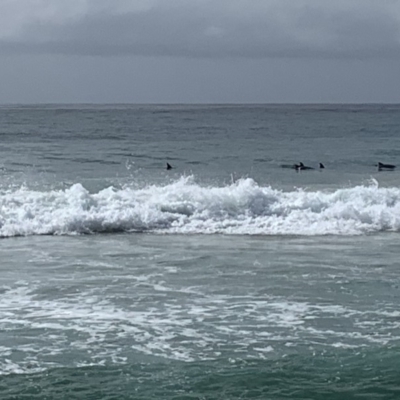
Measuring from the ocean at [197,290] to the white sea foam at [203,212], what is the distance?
6 centimetres

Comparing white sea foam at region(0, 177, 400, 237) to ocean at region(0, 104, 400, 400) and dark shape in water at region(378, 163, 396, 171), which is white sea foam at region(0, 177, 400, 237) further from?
dark shape in water at region(378, 163, 396, 171)

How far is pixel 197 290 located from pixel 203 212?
9543 millimetres

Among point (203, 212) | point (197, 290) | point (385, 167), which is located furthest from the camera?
point (385, 167)

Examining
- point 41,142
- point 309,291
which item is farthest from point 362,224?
point 41,142

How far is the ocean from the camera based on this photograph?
11086 millimetres

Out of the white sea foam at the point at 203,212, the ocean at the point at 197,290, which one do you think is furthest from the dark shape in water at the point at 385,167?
the white sea foam at the point at 203,212

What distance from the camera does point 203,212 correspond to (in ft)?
82.4

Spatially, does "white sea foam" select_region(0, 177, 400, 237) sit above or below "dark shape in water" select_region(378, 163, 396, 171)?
below

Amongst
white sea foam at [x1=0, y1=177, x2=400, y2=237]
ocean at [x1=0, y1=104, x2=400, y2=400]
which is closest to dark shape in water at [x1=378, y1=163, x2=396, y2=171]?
ocean at [x1=0, y1=104, x2=400, y2=400]

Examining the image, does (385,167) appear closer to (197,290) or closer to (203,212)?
(203,212)

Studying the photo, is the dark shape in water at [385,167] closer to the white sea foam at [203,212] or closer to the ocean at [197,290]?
the ocean at [197,290]

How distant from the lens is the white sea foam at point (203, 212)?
23.3 m

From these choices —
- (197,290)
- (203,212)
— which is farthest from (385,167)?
(197,290)

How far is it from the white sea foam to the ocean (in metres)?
0.06
